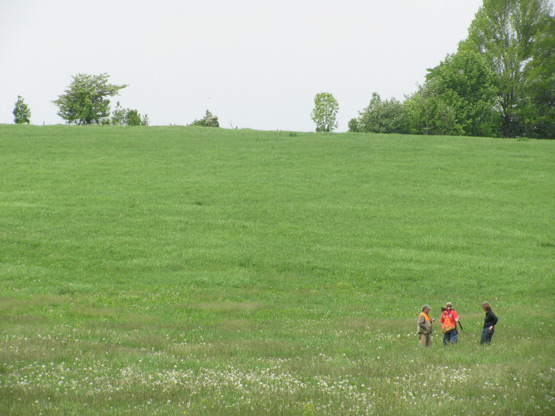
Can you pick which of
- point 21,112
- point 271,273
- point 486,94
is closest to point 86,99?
point 21,112

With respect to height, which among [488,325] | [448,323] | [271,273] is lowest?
[271,273]

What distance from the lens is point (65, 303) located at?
19438mm

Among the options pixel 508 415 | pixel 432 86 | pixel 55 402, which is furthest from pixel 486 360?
pixel 432 86

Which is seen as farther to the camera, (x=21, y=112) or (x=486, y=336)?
(x=21, y=112)

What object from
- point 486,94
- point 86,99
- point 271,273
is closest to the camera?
point 271,273

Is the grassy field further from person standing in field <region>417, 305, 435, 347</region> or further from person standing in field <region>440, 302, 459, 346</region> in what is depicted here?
person standing in field <region>417, 305, 435, 347</region>

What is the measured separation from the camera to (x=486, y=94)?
7244 centimetres

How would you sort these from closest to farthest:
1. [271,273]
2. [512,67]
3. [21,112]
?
[271,273], [512,67], [21,112]

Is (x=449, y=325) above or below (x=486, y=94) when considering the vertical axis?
below

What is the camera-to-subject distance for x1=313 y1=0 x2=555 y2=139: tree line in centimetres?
7138

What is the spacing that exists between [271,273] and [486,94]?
58971mm

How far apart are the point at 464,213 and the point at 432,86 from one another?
153 feet

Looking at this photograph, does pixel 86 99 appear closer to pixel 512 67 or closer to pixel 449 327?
pixel 512 67

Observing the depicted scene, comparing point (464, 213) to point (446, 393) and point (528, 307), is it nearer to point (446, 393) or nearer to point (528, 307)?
point (528, 307)
